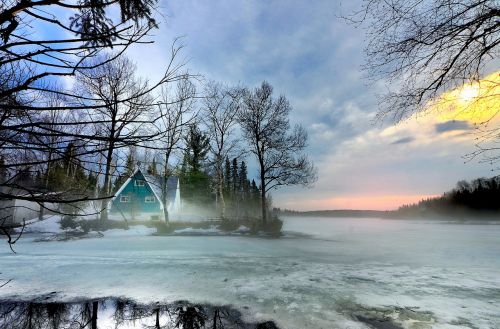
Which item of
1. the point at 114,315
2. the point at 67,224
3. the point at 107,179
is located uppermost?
the point at 107,179

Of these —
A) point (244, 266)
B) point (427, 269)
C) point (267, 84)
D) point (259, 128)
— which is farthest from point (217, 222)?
point (427, 269)

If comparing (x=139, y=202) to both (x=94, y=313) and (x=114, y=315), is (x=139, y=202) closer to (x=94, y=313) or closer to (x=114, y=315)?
(x=94, y=313)

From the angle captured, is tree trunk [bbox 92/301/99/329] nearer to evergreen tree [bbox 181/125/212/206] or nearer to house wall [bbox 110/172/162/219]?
house wall [bbox 110/172/162/219]

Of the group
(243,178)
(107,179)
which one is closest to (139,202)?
(107,179)

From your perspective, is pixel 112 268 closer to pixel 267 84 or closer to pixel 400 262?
pixel 400 262

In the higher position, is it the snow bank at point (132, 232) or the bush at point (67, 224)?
the bush at point (67, 224)

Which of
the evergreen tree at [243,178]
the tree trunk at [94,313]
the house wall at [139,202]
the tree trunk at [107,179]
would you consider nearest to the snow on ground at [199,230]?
the tree trunk at [107,179]

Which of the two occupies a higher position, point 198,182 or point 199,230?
point 198,182

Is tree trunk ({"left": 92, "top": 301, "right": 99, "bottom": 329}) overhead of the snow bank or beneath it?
beneath

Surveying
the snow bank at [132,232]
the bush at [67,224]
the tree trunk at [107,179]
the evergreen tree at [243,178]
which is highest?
the evergreen tree at [243,178]

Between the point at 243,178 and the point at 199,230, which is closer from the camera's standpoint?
the point at 199,230

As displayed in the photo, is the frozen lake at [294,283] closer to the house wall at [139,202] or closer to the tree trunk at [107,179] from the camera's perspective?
the tree trunk at [107,179]

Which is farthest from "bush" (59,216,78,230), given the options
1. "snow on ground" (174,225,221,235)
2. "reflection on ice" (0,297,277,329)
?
"reflection on ice" (0,297,277,329)

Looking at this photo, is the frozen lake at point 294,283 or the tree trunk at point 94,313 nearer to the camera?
the tree trunk at point 94,313
